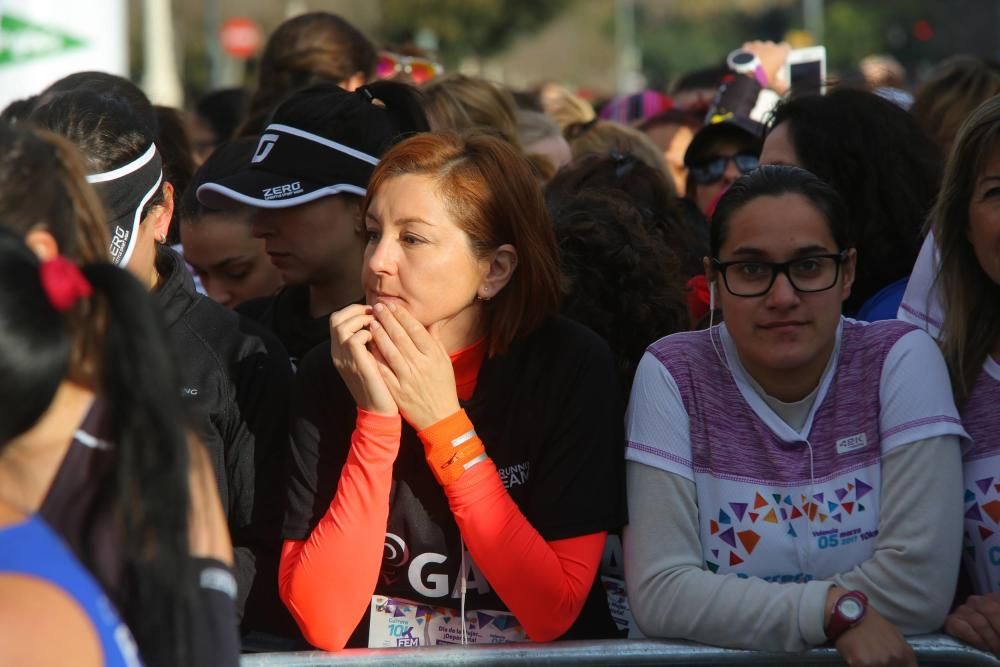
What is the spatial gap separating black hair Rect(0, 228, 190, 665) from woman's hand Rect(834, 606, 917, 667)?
4.73 feet

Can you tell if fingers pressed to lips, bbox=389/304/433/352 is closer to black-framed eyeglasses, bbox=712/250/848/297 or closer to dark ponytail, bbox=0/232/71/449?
black-framed eyeglasses, bbox=712/250/848/297

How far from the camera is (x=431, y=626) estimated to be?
3209mm

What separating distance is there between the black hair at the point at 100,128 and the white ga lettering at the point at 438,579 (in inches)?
44.6

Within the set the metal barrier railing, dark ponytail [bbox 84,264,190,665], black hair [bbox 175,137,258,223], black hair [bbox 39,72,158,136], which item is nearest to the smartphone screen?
black hair [bbox 175,137,258,223]

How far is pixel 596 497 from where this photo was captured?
3201 mm

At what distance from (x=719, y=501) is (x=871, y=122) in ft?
5.20

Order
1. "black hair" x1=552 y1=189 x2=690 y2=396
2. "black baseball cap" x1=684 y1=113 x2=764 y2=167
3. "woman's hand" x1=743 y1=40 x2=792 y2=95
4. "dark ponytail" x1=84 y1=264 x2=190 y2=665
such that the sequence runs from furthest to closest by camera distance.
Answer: "woman's hand" x1=743 y1=40 x2=792 y2=95, "black baseball cap" x1=684 y1=113 x2=764 y2=167, "black hair" x1=552 y1=189 x2=690 y2=396, "dark ponytail" x1=84 y1=264 x2=190 y2=665

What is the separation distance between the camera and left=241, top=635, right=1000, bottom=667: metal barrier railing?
2691 mm

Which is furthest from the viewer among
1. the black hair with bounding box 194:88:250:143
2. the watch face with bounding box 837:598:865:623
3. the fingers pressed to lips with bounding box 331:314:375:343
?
the black hair with bounding box 194:88:250:143

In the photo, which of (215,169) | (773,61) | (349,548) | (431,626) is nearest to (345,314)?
(349,548)

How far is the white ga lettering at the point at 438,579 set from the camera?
3.21 meters

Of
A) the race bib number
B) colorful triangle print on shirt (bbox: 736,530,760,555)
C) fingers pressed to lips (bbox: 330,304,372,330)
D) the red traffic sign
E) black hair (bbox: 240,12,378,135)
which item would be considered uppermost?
black hair (bbox: 240,12,378,135)

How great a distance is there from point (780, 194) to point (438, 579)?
125 cm

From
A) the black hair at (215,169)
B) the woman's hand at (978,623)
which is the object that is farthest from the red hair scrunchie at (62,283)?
the black hair at (215,169)
